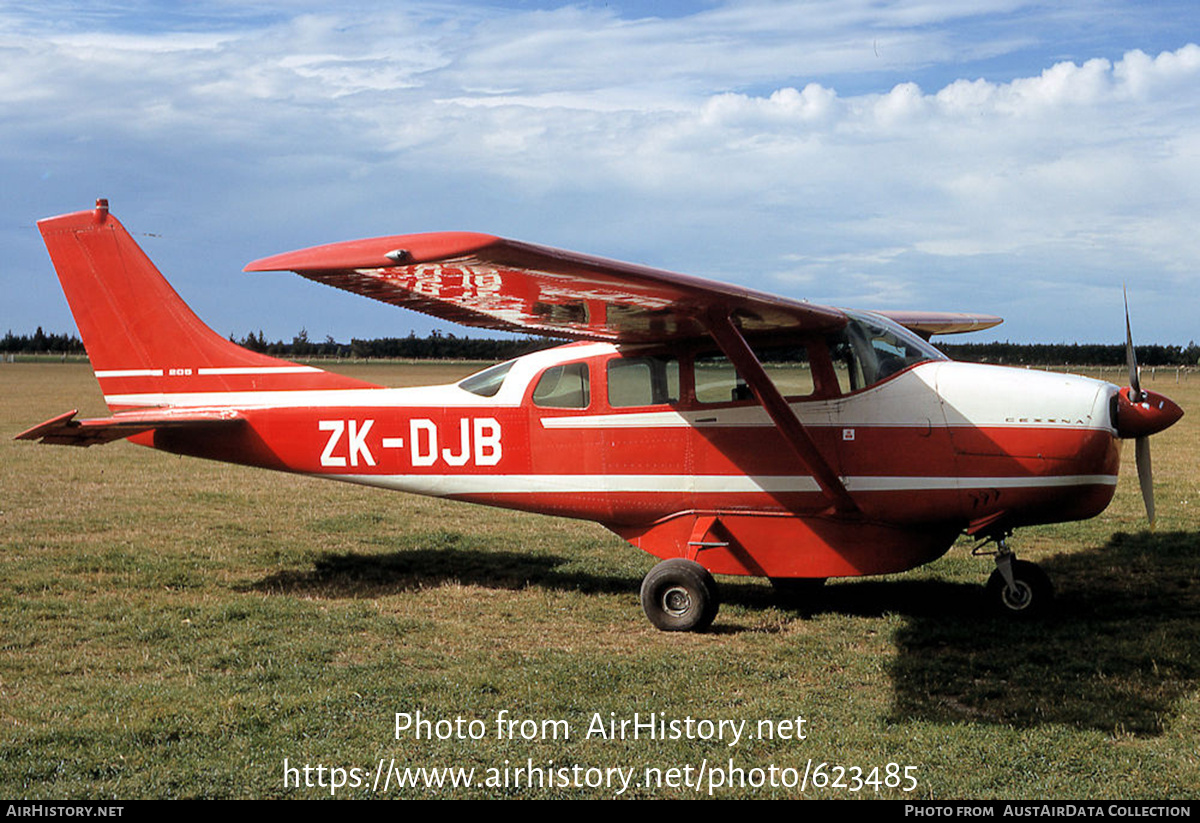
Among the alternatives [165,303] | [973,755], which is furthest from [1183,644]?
[165,303]

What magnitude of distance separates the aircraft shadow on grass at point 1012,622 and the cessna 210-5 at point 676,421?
526 millimetres

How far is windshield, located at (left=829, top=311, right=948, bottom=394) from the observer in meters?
Result: 7.69

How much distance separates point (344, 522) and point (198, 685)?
250 inches

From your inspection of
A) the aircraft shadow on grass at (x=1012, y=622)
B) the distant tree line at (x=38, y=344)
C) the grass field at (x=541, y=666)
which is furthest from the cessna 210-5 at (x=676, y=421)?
the distant tree line at (x=38, y=344)

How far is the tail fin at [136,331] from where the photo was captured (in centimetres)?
965

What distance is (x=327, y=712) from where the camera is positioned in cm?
559

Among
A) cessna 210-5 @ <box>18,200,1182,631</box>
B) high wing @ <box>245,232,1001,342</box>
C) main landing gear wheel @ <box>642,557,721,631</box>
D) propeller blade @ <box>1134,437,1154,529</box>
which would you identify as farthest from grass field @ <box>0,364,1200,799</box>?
high wing @ <box>245,232,1001,342</box>

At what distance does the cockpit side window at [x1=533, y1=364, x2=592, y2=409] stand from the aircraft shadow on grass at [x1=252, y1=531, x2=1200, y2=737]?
1.77 m

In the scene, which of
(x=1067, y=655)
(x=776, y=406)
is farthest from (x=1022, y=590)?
(x=776, y=406)

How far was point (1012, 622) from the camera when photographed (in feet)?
25.0

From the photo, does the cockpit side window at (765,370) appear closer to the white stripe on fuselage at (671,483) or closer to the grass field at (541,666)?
the white stripe on fuselage at (671,483)

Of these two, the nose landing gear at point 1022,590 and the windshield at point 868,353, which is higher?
the windshield at point 868,353

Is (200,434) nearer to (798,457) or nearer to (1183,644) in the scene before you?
(798,457)

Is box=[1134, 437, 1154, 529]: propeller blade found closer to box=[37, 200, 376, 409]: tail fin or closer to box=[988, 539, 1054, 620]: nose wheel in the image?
box=[988, 539, 1054, 620]: nose wheel
